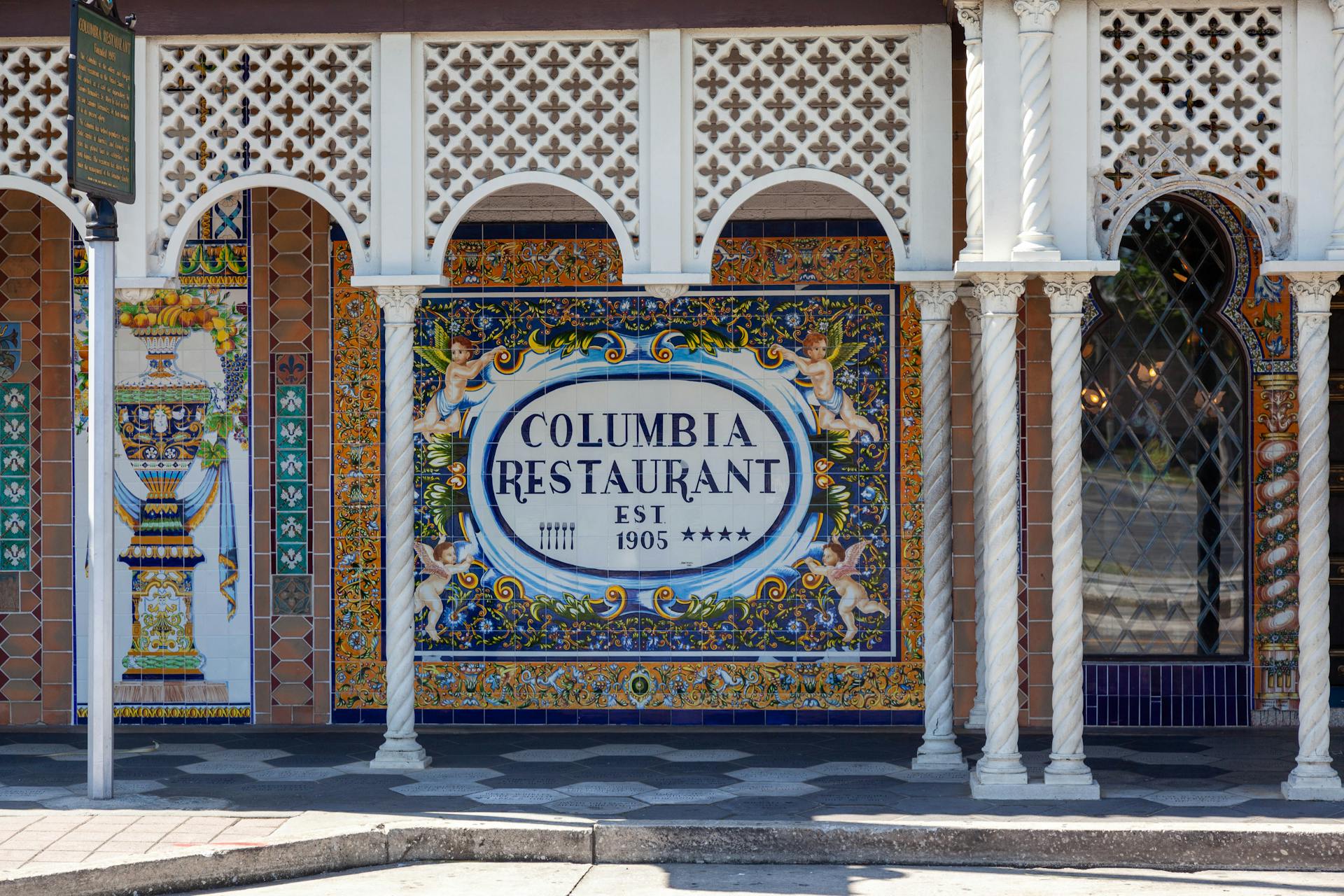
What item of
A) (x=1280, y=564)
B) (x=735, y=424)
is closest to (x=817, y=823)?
(x=735, y=424)

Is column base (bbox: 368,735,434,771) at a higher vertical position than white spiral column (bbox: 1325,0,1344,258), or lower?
lower

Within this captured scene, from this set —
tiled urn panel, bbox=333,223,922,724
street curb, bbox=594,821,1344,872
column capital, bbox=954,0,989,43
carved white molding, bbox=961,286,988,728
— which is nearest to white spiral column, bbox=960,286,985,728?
carved white molding, bbox=961,286,988,728

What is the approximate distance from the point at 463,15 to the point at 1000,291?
9.59 ft

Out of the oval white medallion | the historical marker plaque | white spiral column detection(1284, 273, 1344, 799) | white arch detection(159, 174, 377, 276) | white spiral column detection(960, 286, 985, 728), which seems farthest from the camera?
the oval white medallion

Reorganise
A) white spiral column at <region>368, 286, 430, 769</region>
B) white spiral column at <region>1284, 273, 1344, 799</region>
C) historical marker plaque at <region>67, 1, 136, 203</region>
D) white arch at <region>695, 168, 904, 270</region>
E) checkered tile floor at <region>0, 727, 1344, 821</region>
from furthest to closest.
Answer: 1. white spiral column at <region>368, 286, 430, 769</region>
2. white arch at <region>695, 168, 904, 270</region>
3. white spiral column at <region>1284, 273, 1344, 799</region>
4. checkered tile floor at <region>0, 727, 1344, 821</region>
5. historical marker plaque at <region>67, 1, 136, 203</region>

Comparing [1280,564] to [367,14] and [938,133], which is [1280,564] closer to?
[938,133]

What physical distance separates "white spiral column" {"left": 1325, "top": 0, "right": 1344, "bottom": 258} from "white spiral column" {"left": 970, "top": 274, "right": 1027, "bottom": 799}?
1430 mm

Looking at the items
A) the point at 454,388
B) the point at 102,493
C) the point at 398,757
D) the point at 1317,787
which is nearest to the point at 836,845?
the point at 1317,787

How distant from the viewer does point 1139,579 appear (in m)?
9.45

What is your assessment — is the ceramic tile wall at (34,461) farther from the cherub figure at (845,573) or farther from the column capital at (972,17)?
the column capital at (972,17)

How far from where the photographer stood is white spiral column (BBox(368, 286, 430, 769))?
26.3 ft

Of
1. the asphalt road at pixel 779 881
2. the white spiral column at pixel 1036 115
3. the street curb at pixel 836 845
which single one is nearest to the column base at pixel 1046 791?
the street curb at pixel 836 845

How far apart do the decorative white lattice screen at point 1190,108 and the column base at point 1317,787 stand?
2489 mm

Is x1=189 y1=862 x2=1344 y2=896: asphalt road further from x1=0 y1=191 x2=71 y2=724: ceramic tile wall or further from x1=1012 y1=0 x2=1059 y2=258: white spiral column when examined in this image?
x1=0 y1=191 x2=71 y2=724: ceramic tile wall
